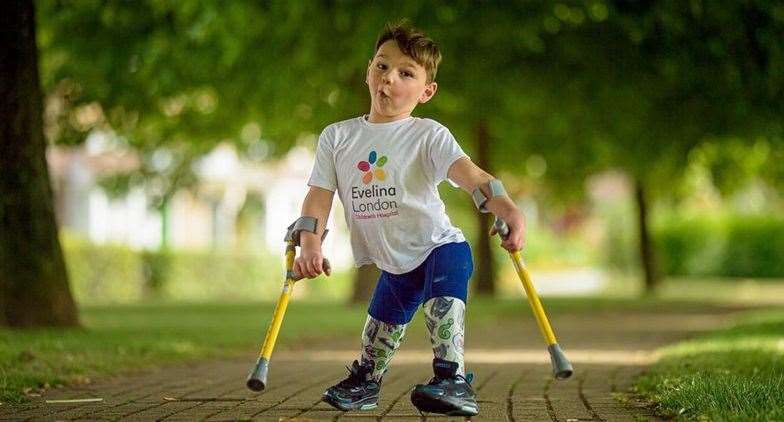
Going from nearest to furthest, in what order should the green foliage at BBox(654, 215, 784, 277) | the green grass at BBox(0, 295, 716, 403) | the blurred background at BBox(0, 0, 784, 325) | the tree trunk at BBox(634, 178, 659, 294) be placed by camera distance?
the green grass at BBox(0, 295, 716, 403) → the blurred background at BBox(0, 0, 784, 325) → the tree trunk at BBox(634, 178, 659, 294) → the green foliage at BBox(654, 215, 784, 277)

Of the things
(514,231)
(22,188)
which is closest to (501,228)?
(514,231)

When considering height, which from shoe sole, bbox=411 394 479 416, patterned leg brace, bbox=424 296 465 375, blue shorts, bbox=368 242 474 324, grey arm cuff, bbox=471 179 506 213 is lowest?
shoe sole, bbox=411 394 479 416

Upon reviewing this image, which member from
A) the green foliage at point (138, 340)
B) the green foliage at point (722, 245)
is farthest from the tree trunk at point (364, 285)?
the green foliage at point (722, 245)

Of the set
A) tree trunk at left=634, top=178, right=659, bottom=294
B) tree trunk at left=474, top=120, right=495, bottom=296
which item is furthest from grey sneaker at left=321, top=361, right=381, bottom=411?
tree trunk at left=634, top=178, right=659, bottom=294

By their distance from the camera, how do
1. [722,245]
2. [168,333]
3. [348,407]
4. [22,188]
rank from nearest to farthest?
1. [348,407]
2. [22,188]
3. [168,333]
4. [722,245]

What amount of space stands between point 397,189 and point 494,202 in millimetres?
481

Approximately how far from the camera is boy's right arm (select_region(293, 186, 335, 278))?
5.71 metres

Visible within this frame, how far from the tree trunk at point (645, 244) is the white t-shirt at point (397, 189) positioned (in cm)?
2486

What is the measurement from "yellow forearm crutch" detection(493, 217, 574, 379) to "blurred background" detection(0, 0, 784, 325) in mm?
7792

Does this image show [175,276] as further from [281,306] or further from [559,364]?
[559,364]

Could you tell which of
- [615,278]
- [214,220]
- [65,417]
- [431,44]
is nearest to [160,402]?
[65,417]

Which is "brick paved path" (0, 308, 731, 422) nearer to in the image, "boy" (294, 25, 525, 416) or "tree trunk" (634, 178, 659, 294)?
"boy" (294, 25, 525, 416)

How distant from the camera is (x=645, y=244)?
3100cm

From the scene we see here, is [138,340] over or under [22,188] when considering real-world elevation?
under
